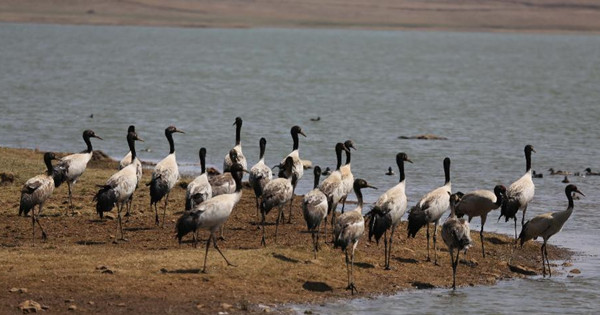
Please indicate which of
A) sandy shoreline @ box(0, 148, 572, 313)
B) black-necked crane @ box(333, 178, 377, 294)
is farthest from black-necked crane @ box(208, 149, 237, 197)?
black-necked crane @ box(333, 178, 377, 294)

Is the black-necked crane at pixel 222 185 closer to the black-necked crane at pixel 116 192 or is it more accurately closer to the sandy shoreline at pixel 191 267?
the sandy shoreline at pixel 191 267

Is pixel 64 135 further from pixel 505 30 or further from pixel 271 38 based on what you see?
pixel 505 30

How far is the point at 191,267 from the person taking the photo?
16.4m

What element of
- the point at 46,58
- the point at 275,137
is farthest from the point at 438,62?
the point at 275,137

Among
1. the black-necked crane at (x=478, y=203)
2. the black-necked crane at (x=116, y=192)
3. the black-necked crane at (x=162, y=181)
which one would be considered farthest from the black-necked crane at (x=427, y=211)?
the black-necked crane at (x=116, y=192)

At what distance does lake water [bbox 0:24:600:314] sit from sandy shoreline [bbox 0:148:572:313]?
791 mm

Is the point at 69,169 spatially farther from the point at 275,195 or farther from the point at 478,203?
the point at 478,203

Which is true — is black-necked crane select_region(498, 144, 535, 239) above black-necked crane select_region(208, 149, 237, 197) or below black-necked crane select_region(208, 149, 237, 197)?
below

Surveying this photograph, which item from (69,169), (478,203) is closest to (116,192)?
(69,169)

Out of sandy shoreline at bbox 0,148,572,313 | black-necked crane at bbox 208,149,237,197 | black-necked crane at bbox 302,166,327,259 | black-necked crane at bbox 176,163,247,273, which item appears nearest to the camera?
sandy shoreline at bbox 0,148,572,313

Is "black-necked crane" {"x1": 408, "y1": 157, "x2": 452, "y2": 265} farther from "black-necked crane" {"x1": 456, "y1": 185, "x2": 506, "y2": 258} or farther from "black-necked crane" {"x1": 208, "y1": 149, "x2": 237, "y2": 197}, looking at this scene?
"black-necked crane" {"x1": 208, "y1": 149, "x2": 237, "y2": 197}

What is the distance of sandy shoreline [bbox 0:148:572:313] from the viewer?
1515 centimetres

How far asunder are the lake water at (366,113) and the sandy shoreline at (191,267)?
2.59ft

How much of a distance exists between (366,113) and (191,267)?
41.5 metres
